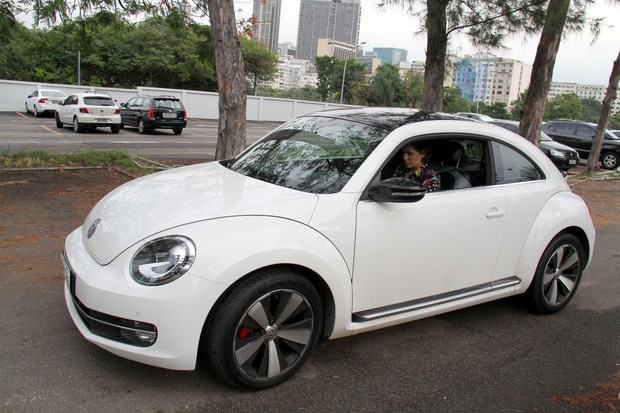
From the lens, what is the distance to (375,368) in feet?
11.4

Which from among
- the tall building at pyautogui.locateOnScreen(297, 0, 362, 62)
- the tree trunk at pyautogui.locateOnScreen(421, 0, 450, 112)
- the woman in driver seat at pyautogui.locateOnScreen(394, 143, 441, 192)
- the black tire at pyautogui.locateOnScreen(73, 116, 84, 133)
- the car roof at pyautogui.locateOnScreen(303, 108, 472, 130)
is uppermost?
the tall building at pyautogui.locateOnScreen(297, 0, 362, 62)

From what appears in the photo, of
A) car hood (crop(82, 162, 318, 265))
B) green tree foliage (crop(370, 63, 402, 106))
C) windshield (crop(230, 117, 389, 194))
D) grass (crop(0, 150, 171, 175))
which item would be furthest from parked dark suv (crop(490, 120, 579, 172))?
green tree foliage (crop(370, 63, 402, 106))

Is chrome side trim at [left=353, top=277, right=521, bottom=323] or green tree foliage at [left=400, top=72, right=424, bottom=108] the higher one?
green tree foliage at [left=400, top=72, right=424, bottom=108]

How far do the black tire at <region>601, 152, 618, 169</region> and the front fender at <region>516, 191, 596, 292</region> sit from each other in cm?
1678

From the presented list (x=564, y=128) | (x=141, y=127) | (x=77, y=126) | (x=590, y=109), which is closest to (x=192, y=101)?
(x=141, y=127)

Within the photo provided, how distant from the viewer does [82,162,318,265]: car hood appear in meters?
3.03

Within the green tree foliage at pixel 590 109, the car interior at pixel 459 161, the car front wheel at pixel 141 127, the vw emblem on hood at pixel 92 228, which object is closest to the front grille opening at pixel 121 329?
the vw emblem on hood at pixel 92 228

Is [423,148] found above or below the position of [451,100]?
below

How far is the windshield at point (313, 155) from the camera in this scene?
3.55 meters

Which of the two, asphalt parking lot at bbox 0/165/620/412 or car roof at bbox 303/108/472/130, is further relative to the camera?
car roof at bbox 303/108/472/130

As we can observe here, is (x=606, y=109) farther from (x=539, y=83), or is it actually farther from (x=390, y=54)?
(x=390, y=54)

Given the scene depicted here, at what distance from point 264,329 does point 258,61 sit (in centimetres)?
5647

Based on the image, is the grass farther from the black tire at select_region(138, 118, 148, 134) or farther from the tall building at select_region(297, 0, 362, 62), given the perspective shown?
the tall building at select_region(297, 0, 362, 62)

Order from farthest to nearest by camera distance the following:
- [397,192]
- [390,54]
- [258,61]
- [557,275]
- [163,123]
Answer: [390,54], [258,61], [163,123], [557,275], [397,192]
